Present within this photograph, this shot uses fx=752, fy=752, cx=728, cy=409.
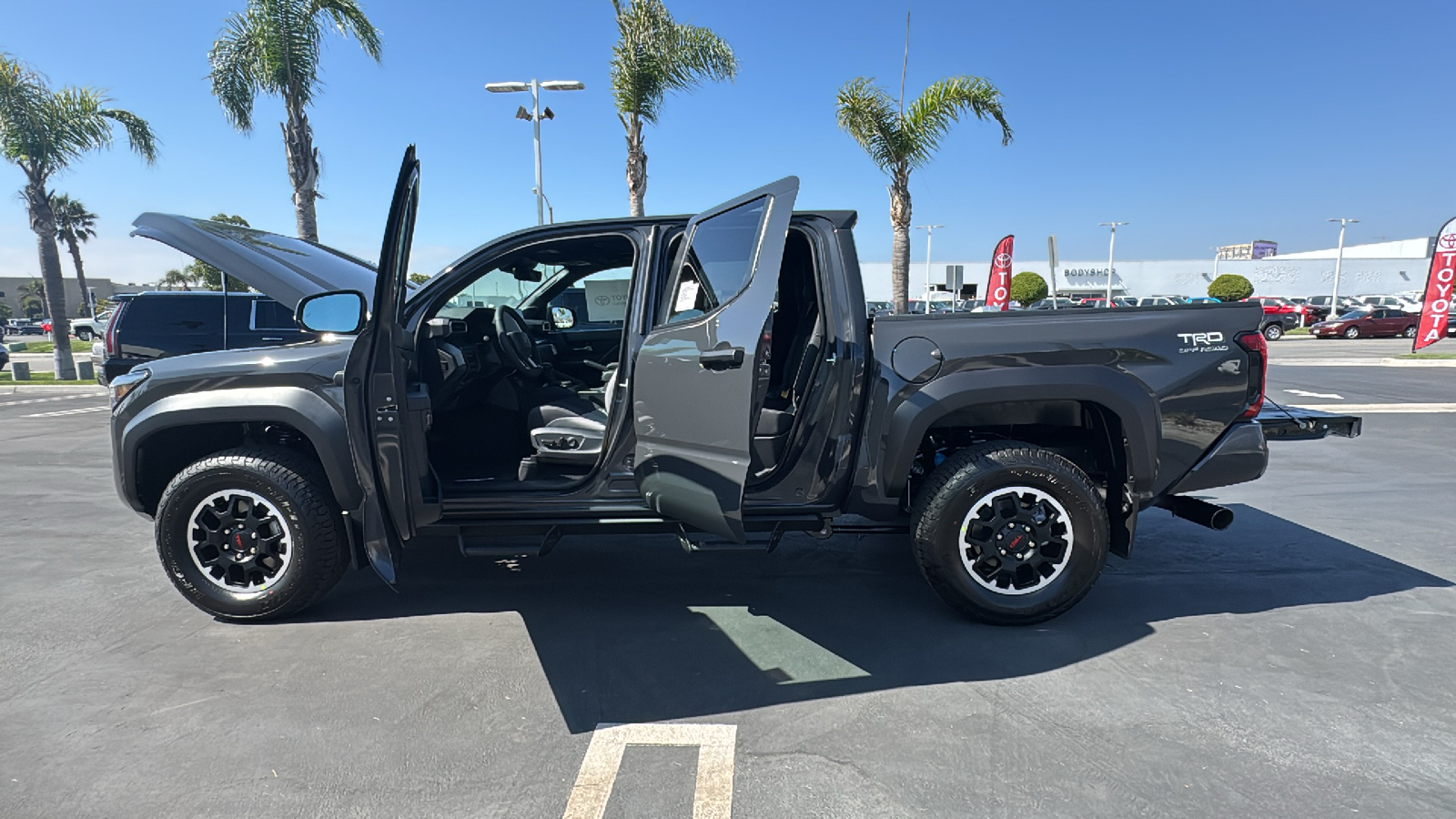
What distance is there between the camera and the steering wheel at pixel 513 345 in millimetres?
4344

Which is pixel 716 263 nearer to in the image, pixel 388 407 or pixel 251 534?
pixel 388 407

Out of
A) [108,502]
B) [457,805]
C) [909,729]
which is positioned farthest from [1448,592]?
[108,502]

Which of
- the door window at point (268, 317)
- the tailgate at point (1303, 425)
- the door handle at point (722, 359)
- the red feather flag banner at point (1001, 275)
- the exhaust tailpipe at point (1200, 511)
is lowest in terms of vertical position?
the exhaust tailpipe at point (1200, 511)

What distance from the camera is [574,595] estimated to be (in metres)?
3.86

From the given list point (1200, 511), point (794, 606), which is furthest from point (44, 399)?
point (1200, 511)

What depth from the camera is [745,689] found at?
115 inches

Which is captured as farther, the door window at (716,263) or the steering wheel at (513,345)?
the steering wheel at (513,345)

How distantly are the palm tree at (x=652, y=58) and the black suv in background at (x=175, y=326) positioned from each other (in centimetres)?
646

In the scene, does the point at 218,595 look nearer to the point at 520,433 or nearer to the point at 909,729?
the point at 520,433

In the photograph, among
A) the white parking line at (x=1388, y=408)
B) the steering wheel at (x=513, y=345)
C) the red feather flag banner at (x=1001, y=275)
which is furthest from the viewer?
the red feather flag banner at (x=1001, y=275)

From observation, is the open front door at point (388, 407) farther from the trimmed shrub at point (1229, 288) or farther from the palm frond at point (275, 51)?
the trimmed shrub at point (1229, 288)

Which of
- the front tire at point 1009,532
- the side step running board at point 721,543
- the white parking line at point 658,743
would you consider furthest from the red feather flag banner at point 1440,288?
the white parking line at point 658,743

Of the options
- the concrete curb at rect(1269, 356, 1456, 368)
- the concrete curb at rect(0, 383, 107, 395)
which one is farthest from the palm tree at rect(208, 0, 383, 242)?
the concrete curb at rect(1269, 356, 1456, 368)

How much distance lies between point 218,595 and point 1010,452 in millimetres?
3680
